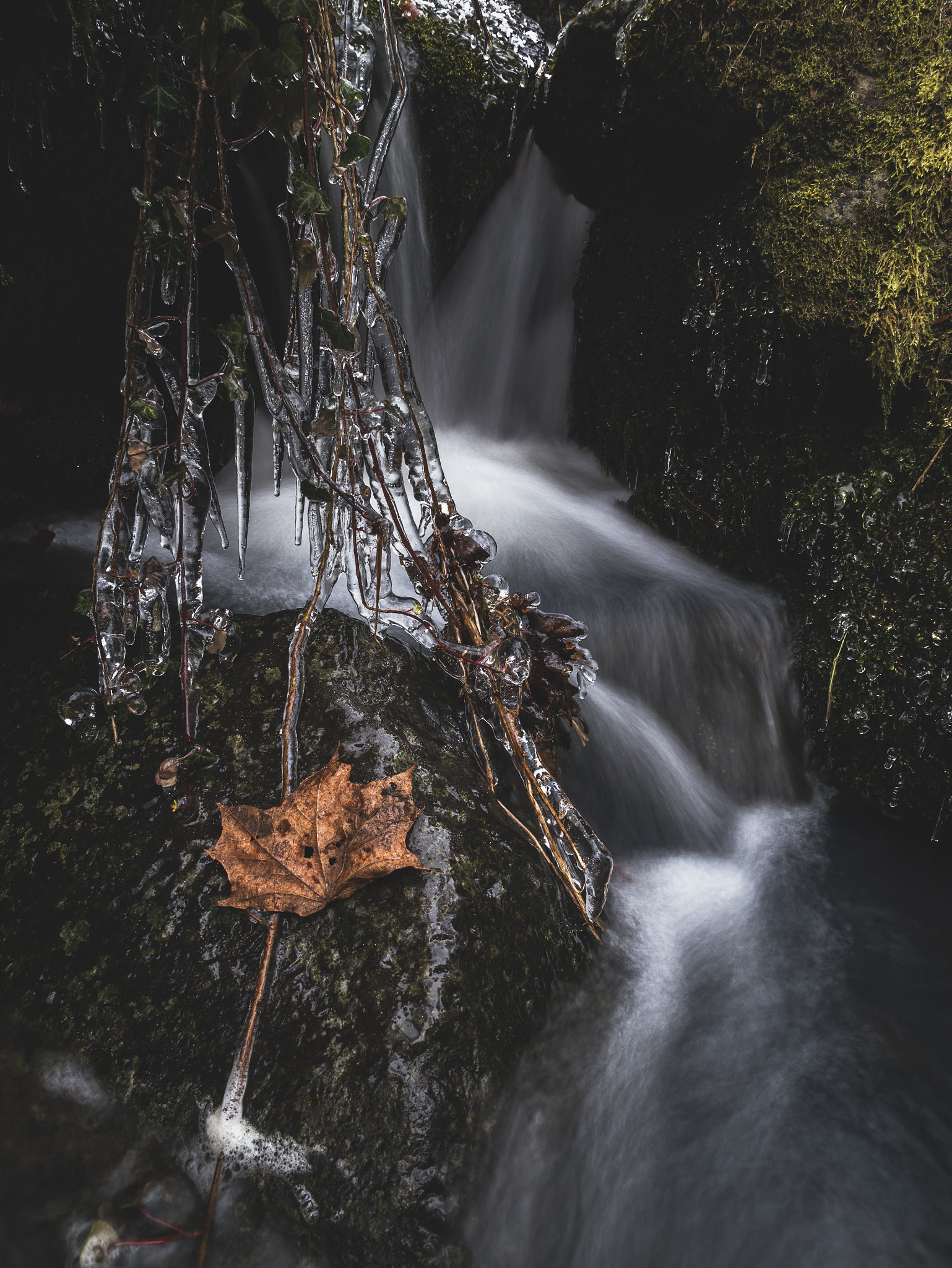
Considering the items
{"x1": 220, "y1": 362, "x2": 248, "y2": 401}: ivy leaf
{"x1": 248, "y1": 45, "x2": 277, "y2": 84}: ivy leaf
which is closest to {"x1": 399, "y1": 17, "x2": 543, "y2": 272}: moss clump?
{"x1": 248, "y1": 45, "x2": 277, "y2": 84}: ivy leaf

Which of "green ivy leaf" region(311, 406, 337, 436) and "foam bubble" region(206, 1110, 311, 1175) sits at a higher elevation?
"green ivy leaf" region(311, 406, 337, 436)

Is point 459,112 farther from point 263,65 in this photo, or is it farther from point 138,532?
point 138,532

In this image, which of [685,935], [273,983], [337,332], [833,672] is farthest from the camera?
[833,672]

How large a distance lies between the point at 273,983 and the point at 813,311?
3.34 metres

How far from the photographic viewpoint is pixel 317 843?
1.68m

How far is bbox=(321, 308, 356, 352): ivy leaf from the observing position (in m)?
1.64

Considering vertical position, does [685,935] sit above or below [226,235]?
below

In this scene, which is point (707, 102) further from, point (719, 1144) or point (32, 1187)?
point (32, 1187)

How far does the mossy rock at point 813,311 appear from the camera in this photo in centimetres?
296

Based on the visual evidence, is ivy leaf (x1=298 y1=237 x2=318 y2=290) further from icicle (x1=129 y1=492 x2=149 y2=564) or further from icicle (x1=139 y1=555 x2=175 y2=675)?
icicle (x1=139 y1=555 x2=175 y2=675)

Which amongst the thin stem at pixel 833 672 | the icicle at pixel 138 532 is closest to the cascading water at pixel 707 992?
the thin stem at pixel 833 672

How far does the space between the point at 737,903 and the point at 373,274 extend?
2312 mm

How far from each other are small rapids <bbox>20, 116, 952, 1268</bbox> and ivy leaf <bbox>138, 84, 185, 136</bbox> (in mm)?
1514

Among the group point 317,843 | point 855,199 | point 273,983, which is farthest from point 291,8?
point 855,199
